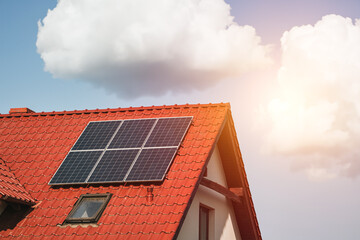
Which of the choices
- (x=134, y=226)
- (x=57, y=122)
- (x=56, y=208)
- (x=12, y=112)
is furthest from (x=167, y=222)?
(x=12, y=112)

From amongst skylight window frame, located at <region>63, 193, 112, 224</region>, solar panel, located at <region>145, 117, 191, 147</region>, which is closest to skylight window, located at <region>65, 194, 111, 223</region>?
skylight window frame, located at <region>63, 193, 112, 224</region>

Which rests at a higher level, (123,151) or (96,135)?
(96,135)

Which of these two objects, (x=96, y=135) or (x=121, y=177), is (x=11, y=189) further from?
(x=96, y=135)

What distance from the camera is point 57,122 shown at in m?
16.2

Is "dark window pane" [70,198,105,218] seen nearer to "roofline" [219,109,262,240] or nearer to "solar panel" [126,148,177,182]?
"solar panel" [126,148,177,182]

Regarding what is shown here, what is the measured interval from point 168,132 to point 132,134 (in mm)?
1202

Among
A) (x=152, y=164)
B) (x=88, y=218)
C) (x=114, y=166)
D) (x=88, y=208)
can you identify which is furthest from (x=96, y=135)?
(x=88, y=218)

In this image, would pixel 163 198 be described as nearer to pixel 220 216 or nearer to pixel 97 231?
pixel 97 231

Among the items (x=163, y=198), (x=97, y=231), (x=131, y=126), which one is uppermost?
(x=131, y=126)

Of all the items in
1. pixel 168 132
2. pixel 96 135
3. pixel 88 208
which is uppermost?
pixel 168 132

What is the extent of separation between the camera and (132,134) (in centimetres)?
1448

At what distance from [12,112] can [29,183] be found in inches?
201

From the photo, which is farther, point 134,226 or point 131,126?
point 131,126

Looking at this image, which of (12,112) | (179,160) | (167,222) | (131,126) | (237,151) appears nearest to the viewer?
(167,222)
